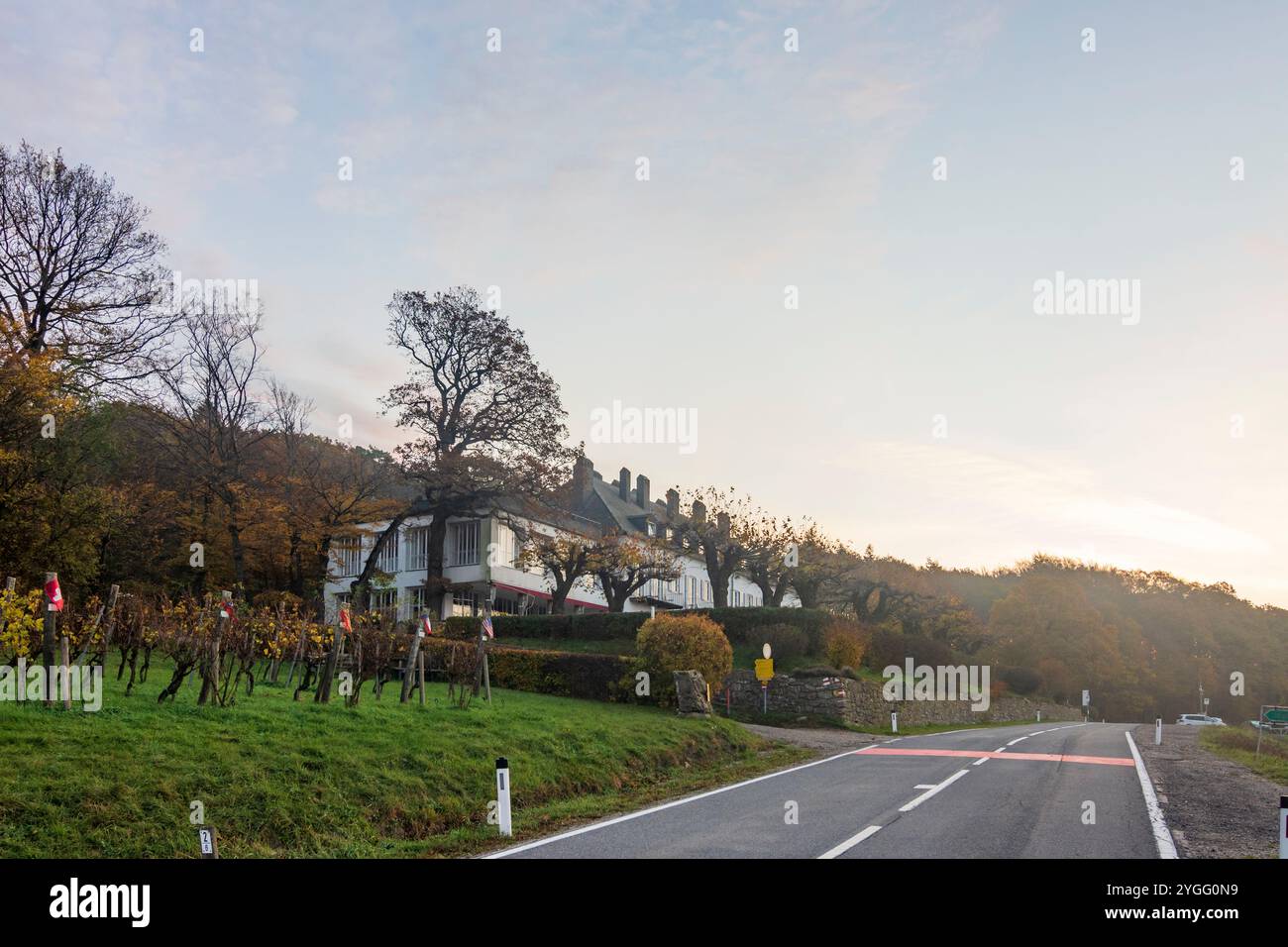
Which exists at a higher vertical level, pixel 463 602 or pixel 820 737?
pixel 463 602

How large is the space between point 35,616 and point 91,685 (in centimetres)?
147

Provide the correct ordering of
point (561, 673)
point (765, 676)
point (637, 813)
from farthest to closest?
1. point (765, 676)
2. point (561, 673)
3. point (637, 813)

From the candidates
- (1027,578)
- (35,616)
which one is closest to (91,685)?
(35,616)

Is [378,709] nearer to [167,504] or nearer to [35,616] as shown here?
[35,616]

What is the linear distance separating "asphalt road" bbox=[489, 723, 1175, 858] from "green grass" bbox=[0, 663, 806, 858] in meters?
1.50

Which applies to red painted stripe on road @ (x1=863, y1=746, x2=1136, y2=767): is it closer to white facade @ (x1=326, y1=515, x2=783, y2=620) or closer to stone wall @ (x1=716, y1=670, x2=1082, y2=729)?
stone wall @ (x1=716, y1=670, x2=1082, y2=729)

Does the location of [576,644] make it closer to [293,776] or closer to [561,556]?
[561,556]

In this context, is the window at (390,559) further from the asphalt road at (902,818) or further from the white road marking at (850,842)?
the white road marking at (850,842)

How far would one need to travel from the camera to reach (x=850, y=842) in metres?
10.9

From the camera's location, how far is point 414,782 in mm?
13672

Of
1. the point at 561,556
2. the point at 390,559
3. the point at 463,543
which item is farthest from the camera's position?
the point at 390,559

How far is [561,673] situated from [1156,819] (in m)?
20.2

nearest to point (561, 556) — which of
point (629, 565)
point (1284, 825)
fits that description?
point (629, 565)
